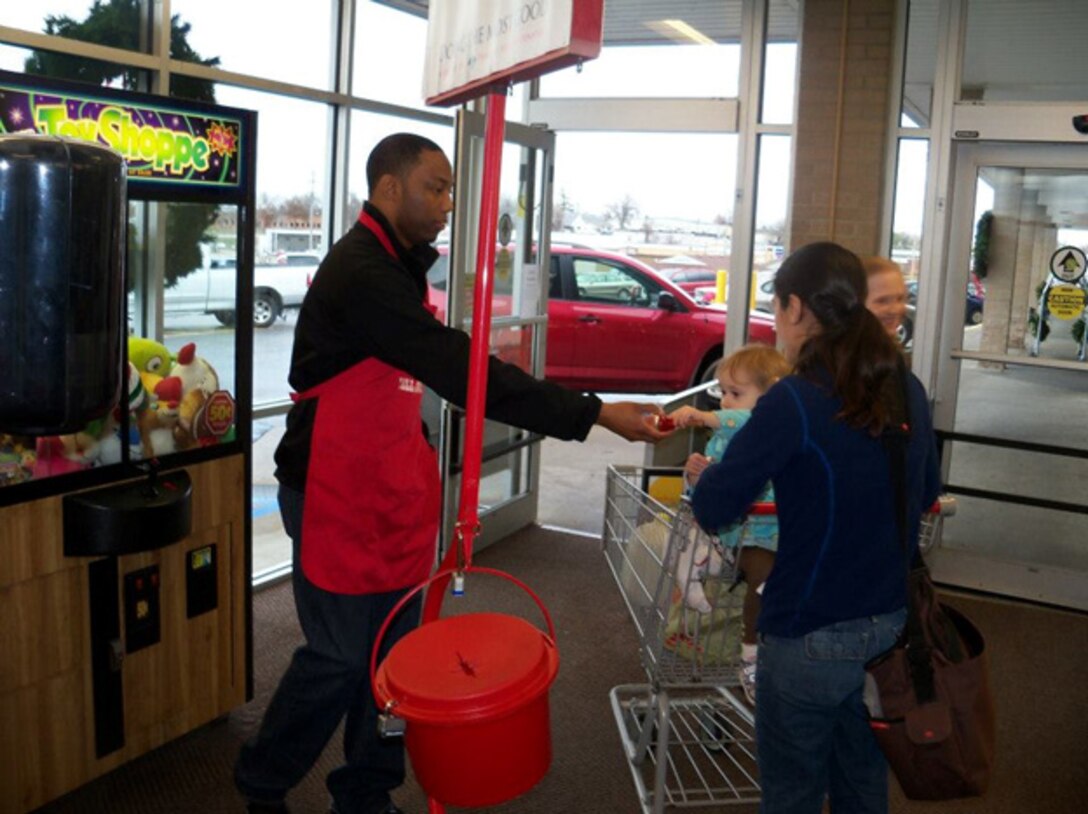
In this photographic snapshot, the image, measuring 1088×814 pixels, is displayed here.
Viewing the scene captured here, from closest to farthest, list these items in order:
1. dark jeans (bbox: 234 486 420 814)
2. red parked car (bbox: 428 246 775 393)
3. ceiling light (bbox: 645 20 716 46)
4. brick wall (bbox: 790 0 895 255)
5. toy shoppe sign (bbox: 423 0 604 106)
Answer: toy shoppe sign (bbox: 423 0 604 106) → dark jeans (bbox: 234 486 420 814) → brick wall (bbox: 790 0 895 255) → ceiling light (bbox: 645 20 716 46) → red parked car (bbox: 428 246 775 393)

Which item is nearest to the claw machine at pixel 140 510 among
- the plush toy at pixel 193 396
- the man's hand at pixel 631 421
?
the plush toy at pixel 193 396

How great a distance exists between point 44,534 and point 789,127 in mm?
Result: 4275

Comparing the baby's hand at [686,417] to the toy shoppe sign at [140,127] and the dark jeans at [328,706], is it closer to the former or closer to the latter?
the dark jeans at [328,706]

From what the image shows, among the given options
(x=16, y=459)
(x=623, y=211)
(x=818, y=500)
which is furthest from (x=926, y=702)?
(x=623, y=211)

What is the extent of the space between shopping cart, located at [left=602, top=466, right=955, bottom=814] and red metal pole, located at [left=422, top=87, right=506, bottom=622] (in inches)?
37.3

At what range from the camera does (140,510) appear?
9.36 feet

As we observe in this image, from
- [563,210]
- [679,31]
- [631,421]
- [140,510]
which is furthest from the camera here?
[563,210]

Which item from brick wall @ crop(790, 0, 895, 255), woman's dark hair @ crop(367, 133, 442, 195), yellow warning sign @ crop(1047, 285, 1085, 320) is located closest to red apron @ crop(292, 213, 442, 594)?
woman's dark hair @ crop(367, 133, 442, 195)

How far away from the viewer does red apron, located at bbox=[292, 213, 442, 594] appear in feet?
8.68

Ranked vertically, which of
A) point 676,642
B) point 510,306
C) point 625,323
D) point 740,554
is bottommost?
point 676,642

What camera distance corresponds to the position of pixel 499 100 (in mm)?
1751

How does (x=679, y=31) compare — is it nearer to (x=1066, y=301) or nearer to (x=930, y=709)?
(x=1066, y=301)

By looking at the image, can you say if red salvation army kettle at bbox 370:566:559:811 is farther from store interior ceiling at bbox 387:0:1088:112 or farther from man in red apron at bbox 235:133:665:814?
store interior ceiling at bbox 387:0:1088:112

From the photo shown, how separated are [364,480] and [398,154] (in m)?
0.80
